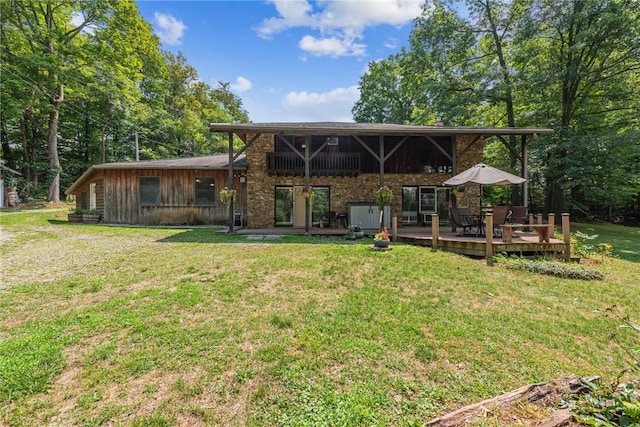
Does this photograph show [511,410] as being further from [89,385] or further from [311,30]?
[311,30]

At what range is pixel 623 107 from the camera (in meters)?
13.2

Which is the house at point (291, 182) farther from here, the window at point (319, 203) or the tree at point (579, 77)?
the tree at point (579, 77)

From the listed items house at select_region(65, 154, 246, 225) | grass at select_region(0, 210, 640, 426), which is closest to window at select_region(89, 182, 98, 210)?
house at select_region(65, 154, 246, 225)

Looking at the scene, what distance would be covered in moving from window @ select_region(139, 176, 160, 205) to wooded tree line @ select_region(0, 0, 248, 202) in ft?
31.2

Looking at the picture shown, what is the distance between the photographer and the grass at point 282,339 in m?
2.39

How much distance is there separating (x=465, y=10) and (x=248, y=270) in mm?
19874

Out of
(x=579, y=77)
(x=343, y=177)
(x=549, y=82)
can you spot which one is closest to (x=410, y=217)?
(x=343, y=177)

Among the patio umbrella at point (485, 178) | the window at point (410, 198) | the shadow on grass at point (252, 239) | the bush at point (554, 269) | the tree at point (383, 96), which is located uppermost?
the tree at point (383, 96)

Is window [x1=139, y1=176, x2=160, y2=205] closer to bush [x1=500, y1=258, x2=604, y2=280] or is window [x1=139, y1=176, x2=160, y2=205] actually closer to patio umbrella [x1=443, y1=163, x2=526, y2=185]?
patio umbrella [x1=443, y1=163, x2=526, y2=185]

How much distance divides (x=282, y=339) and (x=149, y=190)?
42.1 feet

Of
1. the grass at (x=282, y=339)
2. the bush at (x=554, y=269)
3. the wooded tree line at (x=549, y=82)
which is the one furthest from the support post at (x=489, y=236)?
the wooded tree line at (x=549, y=82)

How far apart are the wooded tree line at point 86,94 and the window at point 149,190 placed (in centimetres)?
951

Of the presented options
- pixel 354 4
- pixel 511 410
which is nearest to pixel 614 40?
pixel 354 4

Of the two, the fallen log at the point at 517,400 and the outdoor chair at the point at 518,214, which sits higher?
the outdoor chair at the point at 518,214
